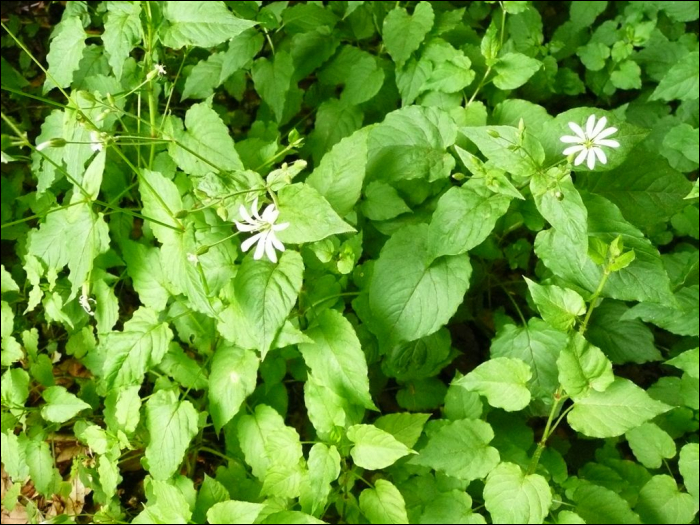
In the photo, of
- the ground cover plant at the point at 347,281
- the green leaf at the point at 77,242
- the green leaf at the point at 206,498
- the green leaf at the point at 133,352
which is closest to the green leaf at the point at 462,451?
the ground cover plant at the point at 347,281

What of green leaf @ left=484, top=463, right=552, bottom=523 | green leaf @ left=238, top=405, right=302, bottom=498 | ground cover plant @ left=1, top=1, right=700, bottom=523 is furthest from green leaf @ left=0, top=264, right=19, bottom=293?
green leaf @ left=484, top=463, right=552, bottom=523

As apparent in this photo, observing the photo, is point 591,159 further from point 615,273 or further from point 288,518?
point 288,518

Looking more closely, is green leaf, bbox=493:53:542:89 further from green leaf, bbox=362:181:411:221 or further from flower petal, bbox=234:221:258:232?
flower petal, bbox=234:221:258:232

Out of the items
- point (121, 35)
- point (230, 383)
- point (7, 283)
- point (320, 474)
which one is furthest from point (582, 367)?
point (7, 283)

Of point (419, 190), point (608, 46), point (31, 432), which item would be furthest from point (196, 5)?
point (608, 46)

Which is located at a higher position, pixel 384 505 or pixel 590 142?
pixel 590 142

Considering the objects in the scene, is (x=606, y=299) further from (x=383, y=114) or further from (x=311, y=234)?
(x=311, y=234)
